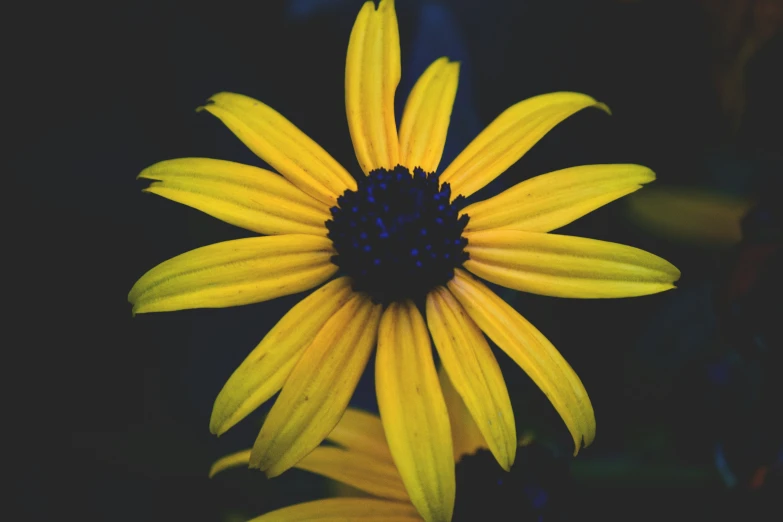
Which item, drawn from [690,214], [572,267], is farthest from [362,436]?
[690,214]

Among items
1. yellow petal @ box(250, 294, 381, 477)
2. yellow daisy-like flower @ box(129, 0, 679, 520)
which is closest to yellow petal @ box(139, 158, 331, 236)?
yellow daisy-like flower @ box(129, 0, 679, 520)

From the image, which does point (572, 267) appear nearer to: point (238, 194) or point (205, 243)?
point (238, 194)

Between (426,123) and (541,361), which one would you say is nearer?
(541,361)

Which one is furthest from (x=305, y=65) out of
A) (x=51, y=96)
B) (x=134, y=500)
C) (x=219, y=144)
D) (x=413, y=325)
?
(x=134, y=500)

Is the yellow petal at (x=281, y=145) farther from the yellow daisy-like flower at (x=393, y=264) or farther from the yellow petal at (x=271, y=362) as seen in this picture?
the yellow petal at (x=271, y=362)

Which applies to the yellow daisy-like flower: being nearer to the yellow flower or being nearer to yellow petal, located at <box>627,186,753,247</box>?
the yellow flower

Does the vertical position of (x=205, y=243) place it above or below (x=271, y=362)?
above
